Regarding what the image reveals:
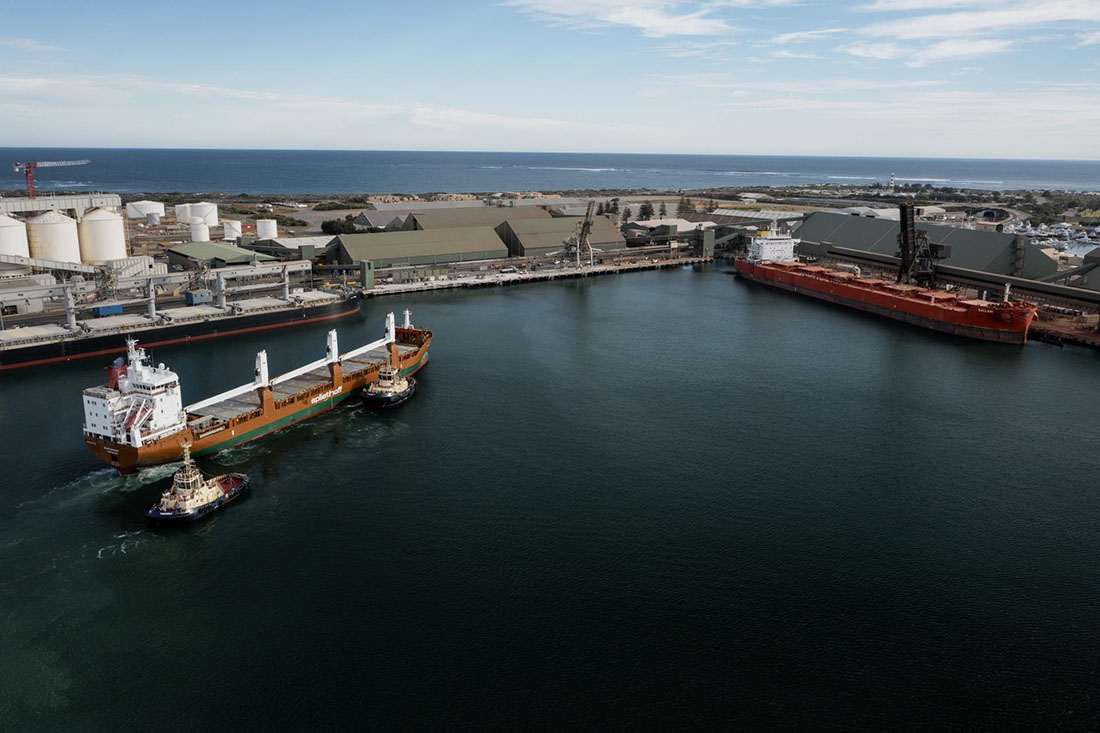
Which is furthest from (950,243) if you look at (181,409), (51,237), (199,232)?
(51,237)

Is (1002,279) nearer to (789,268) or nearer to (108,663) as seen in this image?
(789,268)

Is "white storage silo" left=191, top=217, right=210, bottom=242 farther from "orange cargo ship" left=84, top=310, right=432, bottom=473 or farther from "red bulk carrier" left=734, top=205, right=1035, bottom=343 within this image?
"red bulk carrier" left=734, top=205, right=1035, bottom=343

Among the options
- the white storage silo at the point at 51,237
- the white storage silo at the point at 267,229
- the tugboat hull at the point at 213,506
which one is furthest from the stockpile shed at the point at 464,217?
the tugboat hull at the point at 213,506

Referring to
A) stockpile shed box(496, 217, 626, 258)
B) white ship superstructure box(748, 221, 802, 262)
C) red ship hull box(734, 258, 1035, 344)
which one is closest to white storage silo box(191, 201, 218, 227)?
stockpile shed box(496, 217, 626, 258)

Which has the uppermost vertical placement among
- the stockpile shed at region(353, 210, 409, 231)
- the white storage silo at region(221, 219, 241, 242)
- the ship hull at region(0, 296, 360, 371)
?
the stockpile shed at region(353, 210, 409, 231)

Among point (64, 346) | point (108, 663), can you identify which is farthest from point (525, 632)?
point (64, 346)

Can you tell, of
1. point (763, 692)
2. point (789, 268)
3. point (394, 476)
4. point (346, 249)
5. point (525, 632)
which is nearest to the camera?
point (763, 692)

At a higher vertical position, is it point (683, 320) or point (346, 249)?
point (346, 249)
